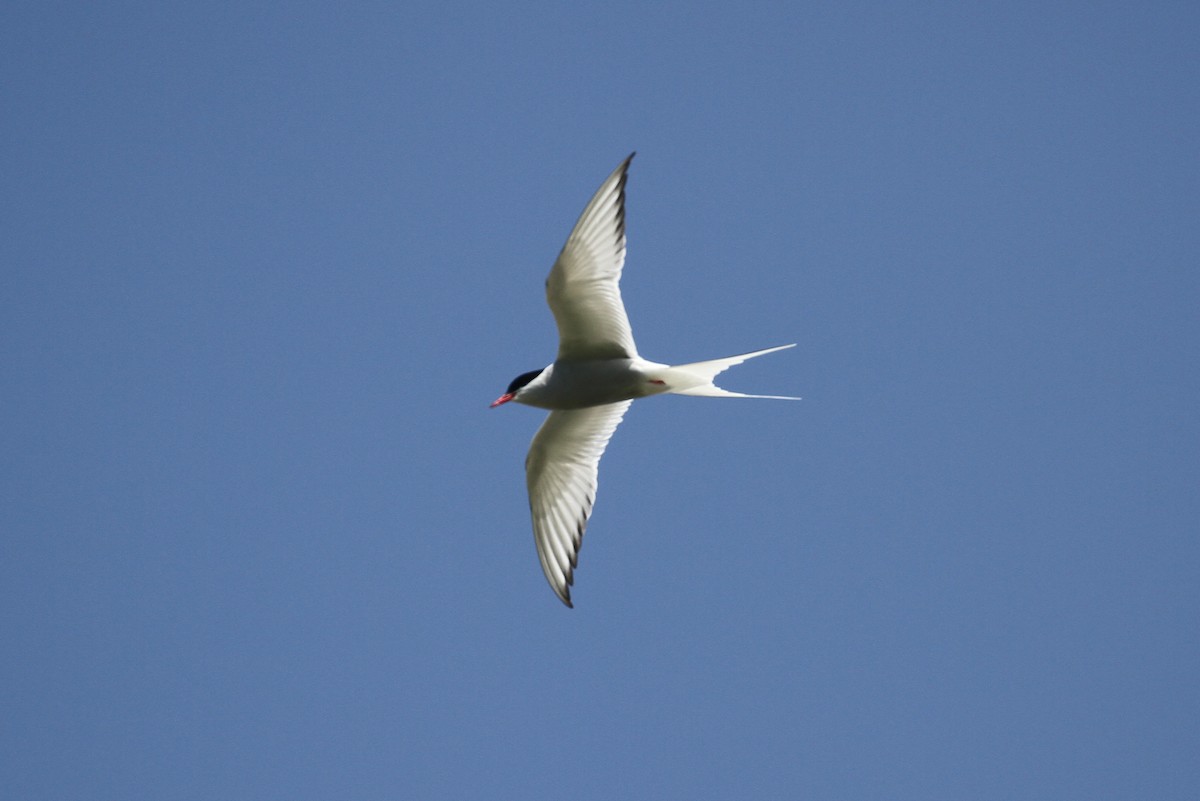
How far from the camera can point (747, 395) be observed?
8594 mm

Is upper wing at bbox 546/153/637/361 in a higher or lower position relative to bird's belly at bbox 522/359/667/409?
higher

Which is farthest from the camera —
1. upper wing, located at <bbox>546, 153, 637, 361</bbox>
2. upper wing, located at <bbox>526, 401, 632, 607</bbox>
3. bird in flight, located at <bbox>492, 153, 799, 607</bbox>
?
upper wing, located at <bbox>526, 401, 632, 607</bbox>

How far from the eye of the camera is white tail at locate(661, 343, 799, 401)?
842 centimetres

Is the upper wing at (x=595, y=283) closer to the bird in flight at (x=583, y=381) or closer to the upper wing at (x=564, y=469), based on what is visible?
the bird in flight at (x=583, y=381)

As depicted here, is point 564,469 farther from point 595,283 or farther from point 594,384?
point 595,283

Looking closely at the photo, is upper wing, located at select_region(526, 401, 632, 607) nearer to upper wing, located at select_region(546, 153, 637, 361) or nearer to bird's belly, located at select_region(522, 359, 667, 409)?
bird's belly, located at select_region(522, 359, 667, 409)

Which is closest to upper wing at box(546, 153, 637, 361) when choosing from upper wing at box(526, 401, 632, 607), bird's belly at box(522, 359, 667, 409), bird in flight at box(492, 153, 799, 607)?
bird in flight at box(492, 153, 799, 607)

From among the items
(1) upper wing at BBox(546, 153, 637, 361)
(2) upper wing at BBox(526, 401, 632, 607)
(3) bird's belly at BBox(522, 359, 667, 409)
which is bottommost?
(2) upper wing at BBox(526, 401, 632, 607)

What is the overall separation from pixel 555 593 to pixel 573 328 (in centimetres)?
206

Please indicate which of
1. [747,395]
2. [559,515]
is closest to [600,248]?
[747,395]

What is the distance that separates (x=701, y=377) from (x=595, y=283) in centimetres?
100

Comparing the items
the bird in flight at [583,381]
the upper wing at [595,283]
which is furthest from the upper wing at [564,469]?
the upper wing at [595,283]

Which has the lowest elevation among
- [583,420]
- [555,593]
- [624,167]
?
[555,593]

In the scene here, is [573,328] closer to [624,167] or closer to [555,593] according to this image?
[624,167]
